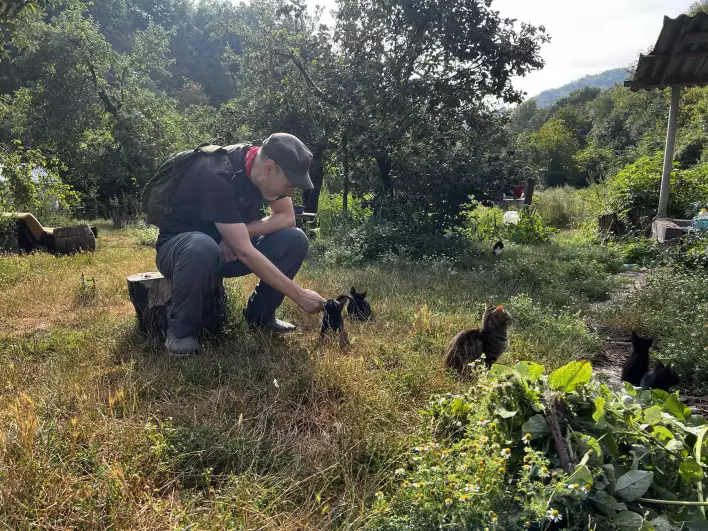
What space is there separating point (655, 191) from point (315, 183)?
7190 mm

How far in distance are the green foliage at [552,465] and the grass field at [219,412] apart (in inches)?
10.3

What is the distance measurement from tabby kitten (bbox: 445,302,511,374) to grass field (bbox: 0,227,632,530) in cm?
17

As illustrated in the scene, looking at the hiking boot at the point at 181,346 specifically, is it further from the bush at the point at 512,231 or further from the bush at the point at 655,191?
the bush at the point at 655,191

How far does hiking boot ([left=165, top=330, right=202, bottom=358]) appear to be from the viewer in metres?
2.80

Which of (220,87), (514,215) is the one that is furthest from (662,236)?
(220,87)

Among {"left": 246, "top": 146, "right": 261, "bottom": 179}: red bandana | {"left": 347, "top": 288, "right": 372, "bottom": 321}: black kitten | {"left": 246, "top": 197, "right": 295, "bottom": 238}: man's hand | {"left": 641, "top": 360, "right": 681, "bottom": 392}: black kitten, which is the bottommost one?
{"left": 641, "top": 360, "right": 681, "bottom": 392}: black kitten

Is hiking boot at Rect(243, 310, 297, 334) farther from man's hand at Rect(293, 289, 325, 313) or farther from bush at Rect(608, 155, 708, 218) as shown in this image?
bush at Rect(608, 155, 708, 218)

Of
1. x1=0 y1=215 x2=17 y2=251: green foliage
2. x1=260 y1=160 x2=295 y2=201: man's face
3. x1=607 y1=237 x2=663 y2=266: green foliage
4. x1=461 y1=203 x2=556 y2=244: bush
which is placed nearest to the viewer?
x1=260 y1=160 x2=295 y2=201: man's face

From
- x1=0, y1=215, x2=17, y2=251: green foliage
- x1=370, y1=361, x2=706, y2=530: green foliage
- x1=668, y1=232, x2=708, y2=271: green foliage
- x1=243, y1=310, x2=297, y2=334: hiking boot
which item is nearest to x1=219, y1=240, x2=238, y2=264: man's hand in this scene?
x1=243, y1=310, x2=297, y2=334: hiking boot

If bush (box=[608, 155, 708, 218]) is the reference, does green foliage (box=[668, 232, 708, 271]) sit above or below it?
below

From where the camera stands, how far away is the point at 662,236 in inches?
250

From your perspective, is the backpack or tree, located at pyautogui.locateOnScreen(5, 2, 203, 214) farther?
tree, located at pyautogui.locateOnScreen(5, 2, 203, 214)

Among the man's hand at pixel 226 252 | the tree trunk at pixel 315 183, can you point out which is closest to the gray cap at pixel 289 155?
the man's hand at pixel 226 252

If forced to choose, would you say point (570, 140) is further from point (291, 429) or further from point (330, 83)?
point (291, 429)
